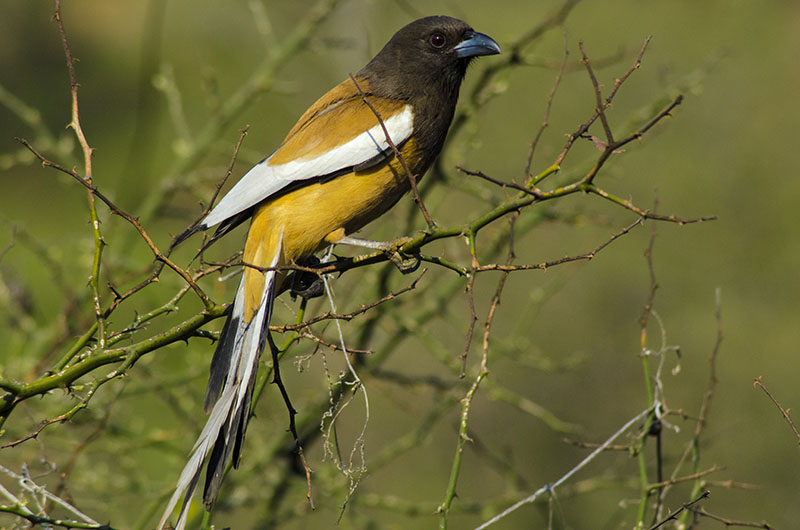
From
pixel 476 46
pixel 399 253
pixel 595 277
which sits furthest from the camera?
pixel 595 277

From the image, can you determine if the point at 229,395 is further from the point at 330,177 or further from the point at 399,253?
the point at 330,177

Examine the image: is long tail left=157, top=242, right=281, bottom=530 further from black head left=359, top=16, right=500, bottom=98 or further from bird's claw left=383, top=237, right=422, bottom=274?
black head left=359, top=16, right=500, bottom=98

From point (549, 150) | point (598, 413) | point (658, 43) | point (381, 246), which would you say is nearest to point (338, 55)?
point (658, 43)

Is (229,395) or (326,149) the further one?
(326,149)

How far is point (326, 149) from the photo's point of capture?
3.67m

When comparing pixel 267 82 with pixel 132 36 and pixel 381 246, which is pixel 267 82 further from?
pixel 132 36

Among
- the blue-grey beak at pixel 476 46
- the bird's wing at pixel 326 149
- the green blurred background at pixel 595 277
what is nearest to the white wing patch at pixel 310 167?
the bird's wing at pixel 326 149

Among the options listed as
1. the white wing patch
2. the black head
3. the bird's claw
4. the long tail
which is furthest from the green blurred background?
the bird's claw

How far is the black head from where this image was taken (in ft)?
13.0

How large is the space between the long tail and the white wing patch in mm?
374

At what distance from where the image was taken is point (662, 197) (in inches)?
331

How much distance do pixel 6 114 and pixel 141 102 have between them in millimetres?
7645

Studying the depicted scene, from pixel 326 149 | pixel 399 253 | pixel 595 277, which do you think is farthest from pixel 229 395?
pixel 595 277

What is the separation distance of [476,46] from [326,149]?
3.15 feet
